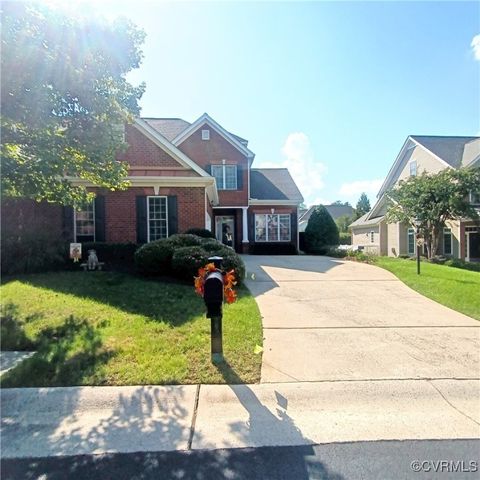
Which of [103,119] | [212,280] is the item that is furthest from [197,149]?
[212,280]

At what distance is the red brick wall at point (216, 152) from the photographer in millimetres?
20969

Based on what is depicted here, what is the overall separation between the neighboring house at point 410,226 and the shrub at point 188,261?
15.9m

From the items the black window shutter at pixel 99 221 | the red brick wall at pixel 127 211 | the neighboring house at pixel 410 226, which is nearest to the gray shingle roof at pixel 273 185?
the neighboring house at pixel 410 226

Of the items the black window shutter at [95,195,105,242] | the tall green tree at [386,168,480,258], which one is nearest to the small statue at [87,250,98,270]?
the black window shutter at [95,195,105,242]

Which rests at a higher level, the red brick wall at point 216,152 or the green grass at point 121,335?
the red brick wall at point 216,152

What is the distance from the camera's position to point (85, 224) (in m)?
13.2

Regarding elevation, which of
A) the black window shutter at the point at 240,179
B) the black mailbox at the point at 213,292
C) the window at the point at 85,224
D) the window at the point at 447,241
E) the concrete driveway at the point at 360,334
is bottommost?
the concrete driveway at the point at 360,334

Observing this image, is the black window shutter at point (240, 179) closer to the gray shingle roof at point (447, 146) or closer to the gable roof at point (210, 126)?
the gable roof at point (210, 126)

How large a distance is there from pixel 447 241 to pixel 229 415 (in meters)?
23.2

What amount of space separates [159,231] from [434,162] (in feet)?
63.5

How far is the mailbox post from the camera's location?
4426 millimetres

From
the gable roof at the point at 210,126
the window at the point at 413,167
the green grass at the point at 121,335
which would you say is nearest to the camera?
the green grass at the point at 121,335

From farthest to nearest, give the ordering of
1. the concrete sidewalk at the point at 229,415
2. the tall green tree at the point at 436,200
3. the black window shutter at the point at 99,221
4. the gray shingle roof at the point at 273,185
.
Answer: the gray shingle roof at the point at 273,185 → the tall green tree at the point at 436,200 → the black window shutter at the point at 99,221 → the concrete sidewalk at the point at 229,415

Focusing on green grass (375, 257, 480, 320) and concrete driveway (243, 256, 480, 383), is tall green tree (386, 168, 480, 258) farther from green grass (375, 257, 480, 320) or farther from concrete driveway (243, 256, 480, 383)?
concrete driveway (243, 256, 480, 383)
